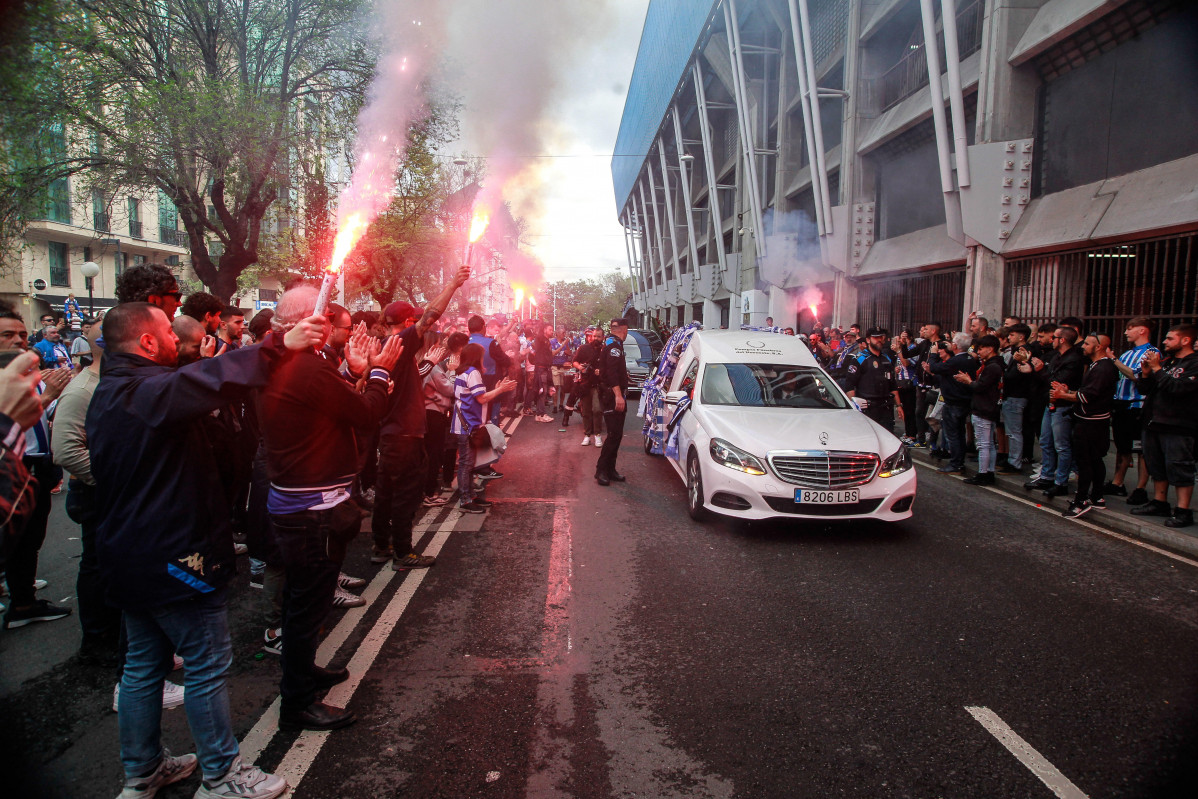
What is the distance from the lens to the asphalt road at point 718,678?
110 inches

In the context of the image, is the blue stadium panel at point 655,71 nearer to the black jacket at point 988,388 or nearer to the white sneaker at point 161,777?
the black jacket at point 988,388

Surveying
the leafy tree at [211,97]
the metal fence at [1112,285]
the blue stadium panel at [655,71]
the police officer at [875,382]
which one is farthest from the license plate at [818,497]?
the blue stadium panel at [655,71]

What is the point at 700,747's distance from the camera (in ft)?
9.70

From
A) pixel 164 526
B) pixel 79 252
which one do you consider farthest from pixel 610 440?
pixel 79 252

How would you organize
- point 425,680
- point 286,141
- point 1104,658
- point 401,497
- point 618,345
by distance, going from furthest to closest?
point 286,141 → point 618,345 → point 401,497 → point 1104,658 → point 425,680

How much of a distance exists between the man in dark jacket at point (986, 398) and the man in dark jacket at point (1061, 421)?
52 cm

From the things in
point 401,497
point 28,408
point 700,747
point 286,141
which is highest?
point 286,141

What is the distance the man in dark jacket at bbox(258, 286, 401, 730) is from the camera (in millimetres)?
3006

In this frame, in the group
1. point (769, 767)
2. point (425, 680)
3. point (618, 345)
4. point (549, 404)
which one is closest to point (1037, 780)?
point (769, 767)

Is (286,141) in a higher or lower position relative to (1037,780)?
higher

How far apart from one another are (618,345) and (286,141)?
9.89m

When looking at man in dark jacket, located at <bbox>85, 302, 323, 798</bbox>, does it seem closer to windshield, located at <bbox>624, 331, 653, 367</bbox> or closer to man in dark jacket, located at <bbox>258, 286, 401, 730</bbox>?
man in dark jacket, located at <bbox>258, 286, 401, 730</bbox>

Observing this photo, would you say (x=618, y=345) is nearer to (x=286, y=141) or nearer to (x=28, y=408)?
(x=28, y=408)

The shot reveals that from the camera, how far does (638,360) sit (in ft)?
62.1
